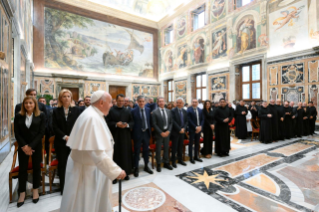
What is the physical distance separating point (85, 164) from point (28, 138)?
1.76 m

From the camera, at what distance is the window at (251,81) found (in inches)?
428

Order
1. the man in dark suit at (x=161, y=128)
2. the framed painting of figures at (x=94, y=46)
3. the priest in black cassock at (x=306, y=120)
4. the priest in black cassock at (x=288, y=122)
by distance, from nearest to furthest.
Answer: the man in dark suit at (x=161, y=128) → the priest in black cassock at (x=288, y=122) → the priest in black cassock at (x=306, y=120) → the framed painting of figures at (x=94, y=46)

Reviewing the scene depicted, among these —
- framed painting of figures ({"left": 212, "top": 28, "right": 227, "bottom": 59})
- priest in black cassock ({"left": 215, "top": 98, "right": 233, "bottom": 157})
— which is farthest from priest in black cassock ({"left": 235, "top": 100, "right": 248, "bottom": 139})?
framed painting of figures ({"left": 212, "top": 28, "right": 227, "bottom": 59})

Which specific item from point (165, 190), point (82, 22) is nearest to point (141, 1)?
point (82, 22)

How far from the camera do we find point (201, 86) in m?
14.8

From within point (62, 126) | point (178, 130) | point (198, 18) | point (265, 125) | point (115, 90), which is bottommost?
point (265, 125)

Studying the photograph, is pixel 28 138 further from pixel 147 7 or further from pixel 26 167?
pixel 147 7

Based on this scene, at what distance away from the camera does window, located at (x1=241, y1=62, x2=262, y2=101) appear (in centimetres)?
1088

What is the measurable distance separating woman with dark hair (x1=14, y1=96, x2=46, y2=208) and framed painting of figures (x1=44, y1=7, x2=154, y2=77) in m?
12.9

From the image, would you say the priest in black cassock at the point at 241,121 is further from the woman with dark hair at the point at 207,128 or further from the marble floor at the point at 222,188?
the woman with dark hair at the point at 207,128

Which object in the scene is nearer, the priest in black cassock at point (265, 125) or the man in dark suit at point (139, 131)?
the man in dark suit at point (139, 131)

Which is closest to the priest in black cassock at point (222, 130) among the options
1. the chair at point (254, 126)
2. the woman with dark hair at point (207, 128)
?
the woman with dark hair at point (207, 128)

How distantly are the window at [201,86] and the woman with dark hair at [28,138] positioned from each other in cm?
1280

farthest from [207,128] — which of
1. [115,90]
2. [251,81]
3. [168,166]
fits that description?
[115,90]
